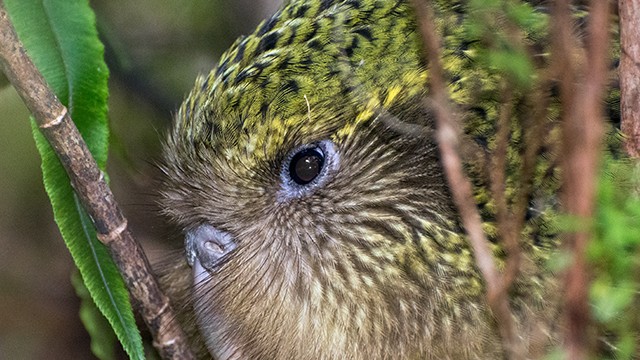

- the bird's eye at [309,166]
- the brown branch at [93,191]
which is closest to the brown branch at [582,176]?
the bird's eye at [309,166]

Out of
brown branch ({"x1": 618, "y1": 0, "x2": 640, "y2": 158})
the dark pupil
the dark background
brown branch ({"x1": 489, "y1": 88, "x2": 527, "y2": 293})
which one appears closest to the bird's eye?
the dark pupil

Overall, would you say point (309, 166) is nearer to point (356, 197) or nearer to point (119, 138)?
point (356, 197)

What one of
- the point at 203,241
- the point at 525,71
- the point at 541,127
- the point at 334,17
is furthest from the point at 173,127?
the point at 525,71

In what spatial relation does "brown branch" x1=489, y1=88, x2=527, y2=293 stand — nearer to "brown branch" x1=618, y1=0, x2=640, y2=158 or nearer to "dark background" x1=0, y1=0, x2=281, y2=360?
"brown branch" x1=618, y1=0, x2=640, y2=158

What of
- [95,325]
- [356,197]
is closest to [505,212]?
[356,197]

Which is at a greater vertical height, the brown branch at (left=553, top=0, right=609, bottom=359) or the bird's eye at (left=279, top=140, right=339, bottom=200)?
the brown branch at (left=553, top=0, right=609, bottom=359)

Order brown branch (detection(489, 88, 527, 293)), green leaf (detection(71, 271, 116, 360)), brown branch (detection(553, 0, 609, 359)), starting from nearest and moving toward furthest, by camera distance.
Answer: brown branch (detection(553, 0, 609, 359)) → brown branch (detection(489, 88, 527, 293)) → green leaf (detection(71, 271, 116, 360))
